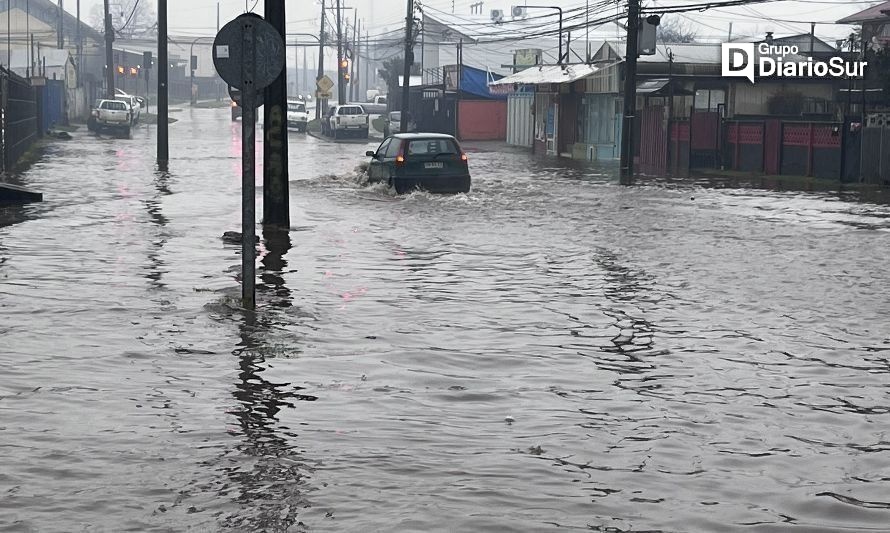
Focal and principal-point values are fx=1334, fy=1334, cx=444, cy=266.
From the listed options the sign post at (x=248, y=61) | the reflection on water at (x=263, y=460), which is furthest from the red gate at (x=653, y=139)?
the reflection on water at (x=263, y=460)

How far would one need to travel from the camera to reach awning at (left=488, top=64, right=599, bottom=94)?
46228 millimetres

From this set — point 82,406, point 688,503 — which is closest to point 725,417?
point 688,503

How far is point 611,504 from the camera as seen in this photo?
629cm

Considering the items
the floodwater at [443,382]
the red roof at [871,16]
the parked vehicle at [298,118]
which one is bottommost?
the floodwater at [443,382]

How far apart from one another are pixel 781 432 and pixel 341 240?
11.7m

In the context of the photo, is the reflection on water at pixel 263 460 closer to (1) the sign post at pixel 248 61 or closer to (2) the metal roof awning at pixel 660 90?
(1) the sign post at pixel 248 61

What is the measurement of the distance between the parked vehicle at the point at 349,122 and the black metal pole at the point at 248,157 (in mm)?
53462

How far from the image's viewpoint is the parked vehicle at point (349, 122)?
6519 cm

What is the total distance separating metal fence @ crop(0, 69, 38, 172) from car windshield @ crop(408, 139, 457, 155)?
29.2 feet

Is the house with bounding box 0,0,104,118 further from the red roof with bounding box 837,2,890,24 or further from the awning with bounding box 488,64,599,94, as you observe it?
the red roof with bounding box 837,2,890,24

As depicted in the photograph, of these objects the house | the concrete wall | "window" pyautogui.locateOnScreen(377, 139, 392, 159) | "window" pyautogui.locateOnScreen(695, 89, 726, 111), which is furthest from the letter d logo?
the house

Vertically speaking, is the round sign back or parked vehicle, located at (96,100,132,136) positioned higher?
the round sign back

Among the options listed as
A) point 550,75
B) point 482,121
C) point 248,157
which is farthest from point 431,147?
point 482,121

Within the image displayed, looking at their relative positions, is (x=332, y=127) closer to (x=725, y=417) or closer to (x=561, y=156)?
(x=561, y=156)
